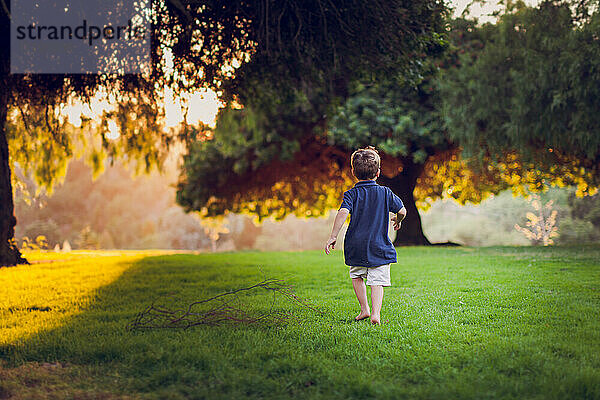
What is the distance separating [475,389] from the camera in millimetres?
3123

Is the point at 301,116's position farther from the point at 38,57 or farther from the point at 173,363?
the point at 173,363

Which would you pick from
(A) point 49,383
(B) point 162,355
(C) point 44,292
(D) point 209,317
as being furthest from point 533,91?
(A) point 49,383

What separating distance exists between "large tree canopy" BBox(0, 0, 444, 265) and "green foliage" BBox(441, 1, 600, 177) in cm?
404

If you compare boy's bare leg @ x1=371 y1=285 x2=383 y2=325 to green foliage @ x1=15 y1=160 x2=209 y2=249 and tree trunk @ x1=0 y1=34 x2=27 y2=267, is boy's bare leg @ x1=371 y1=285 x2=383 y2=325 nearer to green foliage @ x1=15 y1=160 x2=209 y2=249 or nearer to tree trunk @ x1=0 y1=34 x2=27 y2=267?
tree trunk @ x1=0 y1=34 x2=27 y2=267

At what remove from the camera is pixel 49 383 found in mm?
3479

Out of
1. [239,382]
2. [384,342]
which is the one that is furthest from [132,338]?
[384,342]

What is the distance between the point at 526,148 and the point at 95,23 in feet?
36.0

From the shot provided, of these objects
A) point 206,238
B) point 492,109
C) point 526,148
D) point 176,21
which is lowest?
point 206,238

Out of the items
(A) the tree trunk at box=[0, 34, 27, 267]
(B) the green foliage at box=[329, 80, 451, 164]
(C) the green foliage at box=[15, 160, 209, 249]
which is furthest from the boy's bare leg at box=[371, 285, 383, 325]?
(C) the green foliage at box=[15, 160, 209, 249]

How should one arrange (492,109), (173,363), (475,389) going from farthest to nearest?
(492,109) < (173,363) < (475,389)

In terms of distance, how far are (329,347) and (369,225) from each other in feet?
4.78

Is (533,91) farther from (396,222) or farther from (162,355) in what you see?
(162,355)

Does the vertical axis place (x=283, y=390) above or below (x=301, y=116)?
below

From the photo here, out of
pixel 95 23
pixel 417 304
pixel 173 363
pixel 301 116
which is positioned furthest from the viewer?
pixel 301 116
